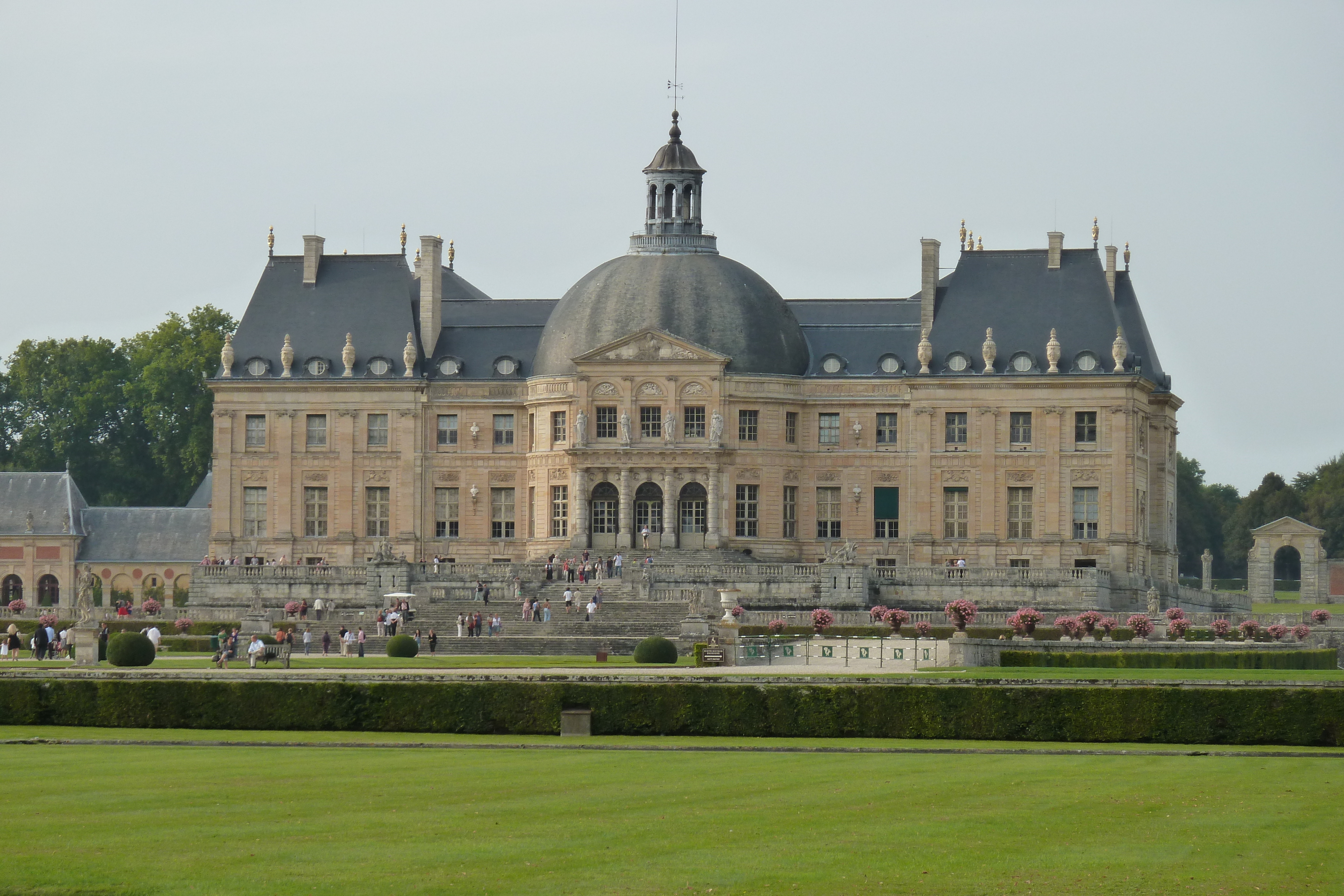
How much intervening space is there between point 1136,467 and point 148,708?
5333 cm

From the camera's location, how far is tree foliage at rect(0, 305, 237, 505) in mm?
111938

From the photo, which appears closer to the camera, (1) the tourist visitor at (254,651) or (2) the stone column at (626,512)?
(1) the tourist visitor at (254,651)

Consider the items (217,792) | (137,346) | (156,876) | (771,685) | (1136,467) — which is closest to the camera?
(156,876)

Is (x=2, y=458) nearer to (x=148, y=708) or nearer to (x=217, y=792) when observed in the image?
(x=148, y=708)

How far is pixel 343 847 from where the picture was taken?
73.0 ft

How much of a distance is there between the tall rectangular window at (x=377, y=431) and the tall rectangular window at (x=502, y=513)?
4.68 metres

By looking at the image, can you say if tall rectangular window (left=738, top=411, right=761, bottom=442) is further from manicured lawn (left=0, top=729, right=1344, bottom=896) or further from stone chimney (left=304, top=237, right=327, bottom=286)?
manicured lawn (left=0, top=729, right=1344, bottom=896)

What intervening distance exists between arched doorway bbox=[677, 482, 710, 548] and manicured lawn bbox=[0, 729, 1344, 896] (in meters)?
52.7

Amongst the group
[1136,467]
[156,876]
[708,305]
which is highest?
[708,305]

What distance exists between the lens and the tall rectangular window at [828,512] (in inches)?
3376

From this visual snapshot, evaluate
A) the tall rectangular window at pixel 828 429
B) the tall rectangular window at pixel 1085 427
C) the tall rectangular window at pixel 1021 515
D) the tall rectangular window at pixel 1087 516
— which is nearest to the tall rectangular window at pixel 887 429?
the tall rectangular window at pixel 828 429

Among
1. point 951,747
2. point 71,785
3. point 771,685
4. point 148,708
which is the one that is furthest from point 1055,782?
point 148,708

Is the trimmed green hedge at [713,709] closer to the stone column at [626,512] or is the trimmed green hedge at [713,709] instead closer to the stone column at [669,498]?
the stone column at [626,512]

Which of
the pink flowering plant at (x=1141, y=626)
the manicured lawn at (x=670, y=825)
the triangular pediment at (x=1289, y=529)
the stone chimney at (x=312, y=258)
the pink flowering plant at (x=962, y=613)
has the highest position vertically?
the stone chimney at (x=312, y=258)
